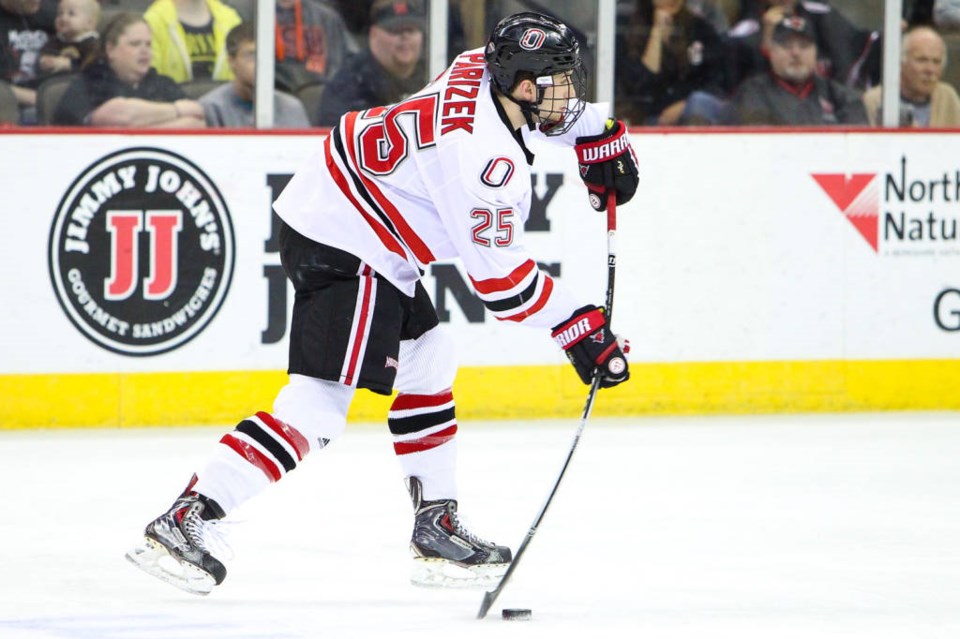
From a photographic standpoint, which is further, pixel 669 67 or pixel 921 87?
pixel 921 87

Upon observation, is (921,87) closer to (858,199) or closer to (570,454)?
(858,199)

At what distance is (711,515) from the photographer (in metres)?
4.57

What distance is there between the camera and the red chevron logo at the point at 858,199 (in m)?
6.50

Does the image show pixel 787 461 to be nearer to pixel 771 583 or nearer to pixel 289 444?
pixel 771 583

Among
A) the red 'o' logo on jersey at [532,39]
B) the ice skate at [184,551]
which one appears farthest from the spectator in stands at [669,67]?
the ice skate at [184,551]

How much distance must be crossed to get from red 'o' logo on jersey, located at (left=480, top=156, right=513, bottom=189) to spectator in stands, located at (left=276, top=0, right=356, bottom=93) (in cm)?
302

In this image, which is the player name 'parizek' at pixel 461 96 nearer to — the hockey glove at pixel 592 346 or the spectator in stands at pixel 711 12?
the hockey glove at pixel 592 346

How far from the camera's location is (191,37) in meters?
6.09

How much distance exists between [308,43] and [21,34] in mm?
994

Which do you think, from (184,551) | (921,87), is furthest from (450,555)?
(921,87)

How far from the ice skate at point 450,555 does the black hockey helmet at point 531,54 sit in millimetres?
890

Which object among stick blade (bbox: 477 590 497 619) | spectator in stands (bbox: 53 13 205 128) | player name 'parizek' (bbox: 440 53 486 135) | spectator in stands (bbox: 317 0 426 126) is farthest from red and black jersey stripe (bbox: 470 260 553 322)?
spectator in stands (bbox: 317 0 426 126)

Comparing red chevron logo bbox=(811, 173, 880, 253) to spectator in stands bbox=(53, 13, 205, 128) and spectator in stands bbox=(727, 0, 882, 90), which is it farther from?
spectator in stands bbox=(53, 13, 205, 128)

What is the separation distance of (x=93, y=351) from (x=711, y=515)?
2332mm
